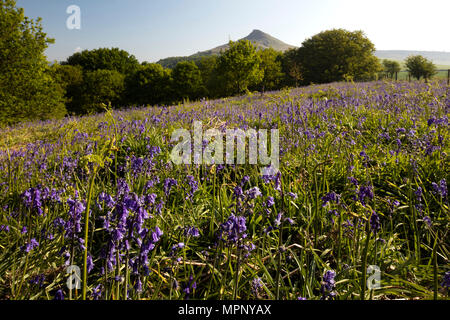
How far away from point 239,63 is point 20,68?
1789 cm

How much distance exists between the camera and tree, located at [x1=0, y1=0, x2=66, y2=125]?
54.5 ft

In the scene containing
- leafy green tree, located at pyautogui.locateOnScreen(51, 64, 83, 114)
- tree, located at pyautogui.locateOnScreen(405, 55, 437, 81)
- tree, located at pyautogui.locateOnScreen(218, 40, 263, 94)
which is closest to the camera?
tree, located at pyautogui.locateOnScreen(218, 40, 263, 94)

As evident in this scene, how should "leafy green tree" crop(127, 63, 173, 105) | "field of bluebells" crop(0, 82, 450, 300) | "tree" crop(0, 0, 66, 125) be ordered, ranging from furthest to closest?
"leafy green tree" crop(127, 63, 173, 105)
"tree" crop(0, 0, 66, 125)
"field of bluebells" crop(0, 82, 450, 300)

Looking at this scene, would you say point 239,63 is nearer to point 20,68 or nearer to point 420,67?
point 20,68

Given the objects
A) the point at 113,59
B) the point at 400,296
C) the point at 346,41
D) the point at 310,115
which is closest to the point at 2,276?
the point at 400,296

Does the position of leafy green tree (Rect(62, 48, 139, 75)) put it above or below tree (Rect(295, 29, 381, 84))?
above

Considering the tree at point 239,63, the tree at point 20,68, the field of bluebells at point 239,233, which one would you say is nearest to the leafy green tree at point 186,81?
the tree at point 239,63

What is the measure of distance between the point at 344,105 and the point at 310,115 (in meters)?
1.73

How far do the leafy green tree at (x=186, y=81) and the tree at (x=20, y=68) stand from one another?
79.0 feet

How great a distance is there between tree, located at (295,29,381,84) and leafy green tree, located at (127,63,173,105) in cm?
2283

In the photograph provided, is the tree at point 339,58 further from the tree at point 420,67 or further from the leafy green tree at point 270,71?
the tree at point 420,67

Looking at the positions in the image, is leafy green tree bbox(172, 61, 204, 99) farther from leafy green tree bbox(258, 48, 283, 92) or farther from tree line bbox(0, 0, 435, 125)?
leafy green tree bbox(258, 48, 283, 92)

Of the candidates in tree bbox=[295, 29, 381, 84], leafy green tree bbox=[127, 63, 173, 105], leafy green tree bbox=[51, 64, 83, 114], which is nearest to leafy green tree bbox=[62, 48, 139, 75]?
leafy green tree bbox=[51, 64, 83, 114]

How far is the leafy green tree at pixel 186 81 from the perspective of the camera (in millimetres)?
41938
